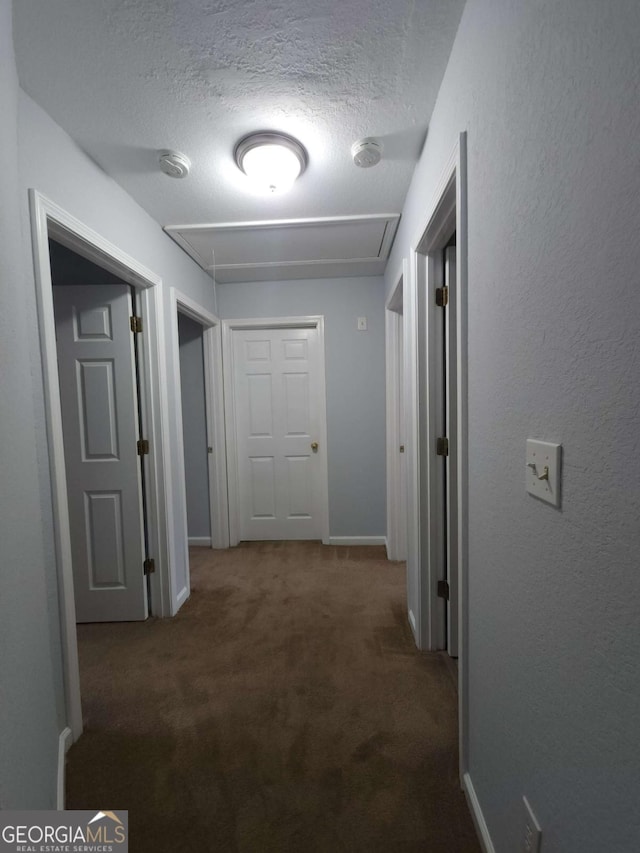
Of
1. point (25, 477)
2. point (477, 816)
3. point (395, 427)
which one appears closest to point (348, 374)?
point (395, 427)

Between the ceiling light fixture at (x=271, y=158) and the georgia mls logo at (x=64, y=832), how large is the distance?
2194mm

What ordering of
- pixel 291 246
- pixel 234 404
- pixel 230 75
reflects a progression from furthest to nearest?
pixel 234 404, pixel 291 246, pixel 230 75

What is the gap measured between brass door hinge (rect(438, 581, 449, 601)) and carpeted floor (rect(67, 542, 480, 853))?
0.31m

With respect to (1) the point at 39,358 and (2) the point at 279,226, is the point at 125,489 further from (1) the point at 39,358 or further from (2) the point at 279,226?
(2) the point at 279,226

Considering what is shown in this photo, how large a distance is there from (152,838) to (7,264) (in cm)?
172

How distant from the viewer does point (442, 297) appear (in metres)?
1.64

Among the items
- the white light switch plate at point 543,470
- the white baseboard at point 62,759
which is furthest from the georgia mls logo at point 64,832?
the white light switch plate at point 543,470

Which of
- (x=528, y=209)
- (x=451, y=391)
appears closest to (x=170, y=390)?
(x=451, y=391)

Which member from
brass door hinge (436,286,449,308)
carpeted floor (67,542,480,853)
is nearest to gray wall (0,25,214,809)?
carpeted floor (67,542,480,853)

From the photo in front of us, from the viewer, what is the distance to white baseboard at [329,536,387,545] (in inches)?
124

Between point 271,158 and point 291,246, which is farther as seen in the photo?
point 291,246

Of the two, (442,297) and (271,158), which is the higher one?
(271,158)

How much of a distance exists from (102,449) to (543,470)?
221cm

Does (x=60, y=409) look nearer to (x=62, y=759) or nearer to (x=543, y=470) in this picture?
(x=62, y=759)
